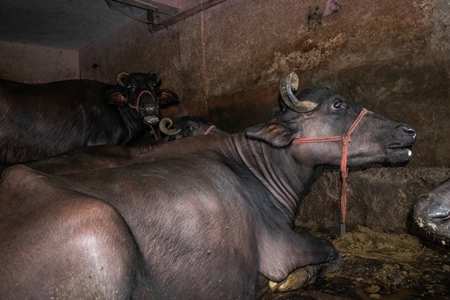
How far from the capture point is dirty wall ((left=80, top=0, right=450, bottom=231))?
407cm

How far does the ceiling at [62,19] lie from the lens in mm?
7117

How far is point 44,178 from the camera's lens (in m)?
2.38

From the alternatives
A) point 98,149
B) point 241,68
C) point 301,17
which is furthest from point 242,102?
point 98,149

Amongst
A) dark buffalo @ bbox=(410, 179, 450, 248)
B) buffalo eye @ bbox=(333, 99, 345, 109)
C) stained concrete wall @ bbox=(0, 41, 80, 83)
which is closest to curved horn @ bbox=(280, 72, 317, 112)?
buffalo eye @ bbox=(333, 99, 345, 109)

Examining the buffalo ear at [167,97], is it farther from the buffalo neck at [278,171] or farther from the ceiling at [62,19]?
the buffalo neck at [278,171]

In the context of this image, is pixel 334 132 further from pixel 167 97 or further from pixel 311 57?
pixel 167 97

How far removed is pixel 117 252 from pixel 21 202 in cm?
66

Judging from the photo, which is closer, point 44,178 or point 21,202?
point 21,202

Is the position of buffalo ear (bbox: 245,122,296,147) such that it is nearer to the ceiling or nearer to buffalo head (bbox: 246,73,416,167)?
buffalo head (bbox: 246,73,416,167)

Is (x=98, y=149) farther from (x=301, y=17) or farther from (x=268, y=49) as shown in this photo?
(x=301, y=17)

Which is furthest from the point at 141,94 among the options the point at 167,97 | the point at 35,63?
the point at 35,63

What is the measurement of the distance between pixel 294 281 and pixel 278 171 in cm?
94

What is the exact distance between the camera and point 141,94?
642cm

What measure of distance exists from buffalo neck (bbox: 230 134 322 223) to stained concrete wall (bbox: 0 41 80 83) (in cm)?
755
